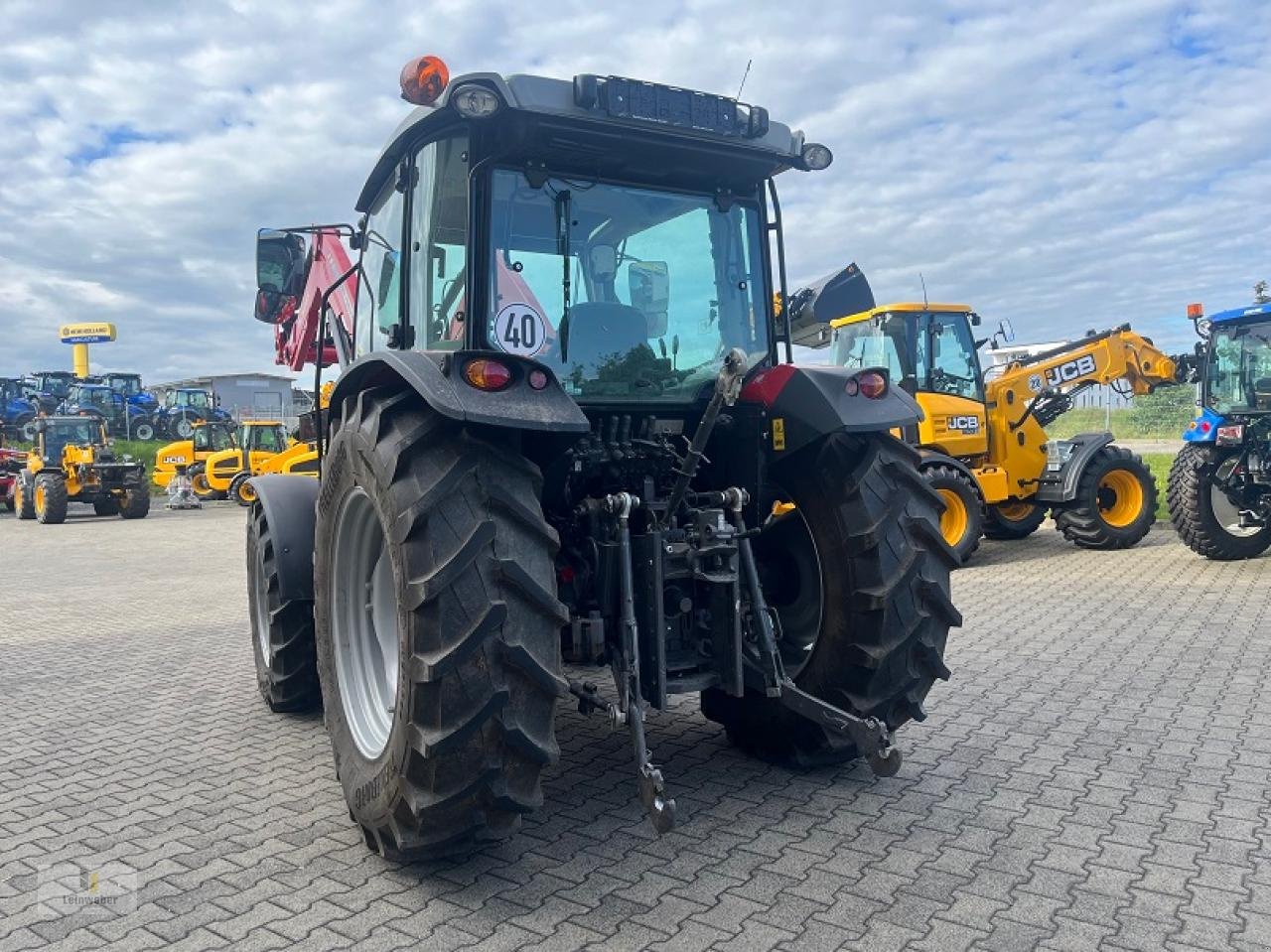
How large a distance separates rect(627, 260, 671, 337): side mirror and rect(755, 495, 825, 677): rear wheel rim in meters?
0.89

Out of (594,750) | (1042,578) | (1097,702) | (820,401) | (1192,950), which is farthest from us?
(1042,578)

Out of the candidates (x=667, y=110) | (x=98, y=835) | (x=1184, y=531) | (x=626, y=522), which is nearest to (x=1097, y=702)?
(x=626, y=522)

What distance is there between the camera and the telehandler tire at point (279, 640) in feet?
16.3

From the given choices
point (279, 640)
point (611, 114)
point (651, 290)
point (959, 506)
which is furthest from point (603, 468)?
point (959, 506)

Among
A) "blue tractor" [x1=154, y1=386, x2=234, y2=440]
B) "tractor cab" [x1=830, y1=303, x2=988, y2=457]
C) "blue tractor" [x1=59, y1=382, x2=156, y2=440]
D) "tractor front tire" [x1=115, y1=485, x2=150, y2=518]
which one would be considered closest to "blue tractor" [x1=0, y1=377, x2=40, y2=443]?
"blue tractor" [x1=59, y1=382, x2=156, y2=440]

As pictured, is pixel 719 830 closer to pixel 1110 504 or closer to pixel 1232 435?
pixel 1232 435

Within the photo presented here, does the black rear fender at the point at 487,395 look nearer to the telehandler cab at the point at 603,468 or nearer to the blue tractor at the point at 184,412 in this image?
the telehandler cab at the point at 603,468

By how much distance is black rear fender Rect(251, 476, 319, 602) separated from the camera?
460cm

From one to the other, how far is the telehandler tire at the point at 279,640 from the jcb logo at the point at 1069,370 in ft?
32.7

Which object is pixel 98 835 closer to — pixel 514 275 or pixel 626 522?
pixel 626 522

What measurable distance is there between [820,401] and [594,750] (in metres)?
1.86

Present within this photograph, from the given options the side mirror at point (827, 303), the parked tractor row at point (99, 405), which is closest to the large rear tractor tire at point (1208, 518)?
the side mirror at point (827, 303)

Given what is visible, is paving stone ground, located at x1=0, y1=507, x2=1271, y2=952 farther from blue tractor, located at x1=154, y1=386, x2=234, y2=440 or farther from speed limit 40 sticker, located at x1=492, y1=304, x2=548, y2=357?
blue tractor, located at x1=154, y1=386, x2=234, y2=440

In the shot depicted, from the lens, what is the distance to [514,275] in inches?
144
